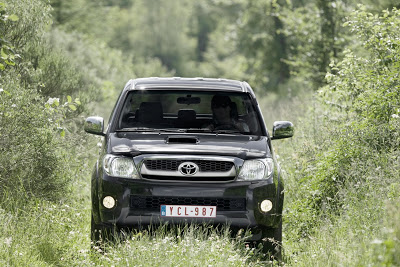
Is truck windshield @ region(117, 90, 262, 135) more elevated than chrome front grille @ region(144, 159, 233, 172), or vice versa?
truck windshield @ region(117, 90, 262, 135)

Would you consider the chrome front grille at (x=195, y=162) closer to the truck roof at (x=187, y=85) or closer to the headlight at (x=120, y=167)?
the headlight at (x=120, y=167)

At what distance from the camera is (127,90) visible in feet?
26.5

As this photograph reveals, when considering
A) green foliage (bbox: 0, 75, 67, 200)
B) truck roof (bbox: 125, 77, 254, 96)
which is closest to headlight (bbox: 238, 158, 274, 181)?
truck roof (bbox: 125, 77, 254, 96)

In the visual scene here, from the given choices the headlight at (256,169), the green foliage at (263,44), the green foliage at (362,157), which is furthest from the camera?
the green foliage at (263,44)

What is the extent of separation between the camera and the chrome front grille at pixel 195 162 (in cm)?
672

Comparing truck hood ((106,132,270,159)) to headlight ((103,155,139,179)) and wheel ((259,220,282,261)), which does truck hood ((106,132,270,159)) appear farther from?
wheel ((259,220,282,261))

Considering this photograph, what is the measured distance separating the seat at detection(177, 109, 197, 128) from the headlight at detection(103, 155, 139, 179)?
62.7 inches

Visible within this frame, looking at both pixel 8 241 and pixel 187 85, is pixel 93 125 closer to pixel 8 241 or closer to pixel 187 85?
pixel 187 85

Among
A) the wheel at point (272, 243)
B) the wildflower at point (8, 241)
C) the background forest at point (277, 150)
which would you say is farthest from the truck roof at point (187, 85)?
the wildflower at point (8, 241)

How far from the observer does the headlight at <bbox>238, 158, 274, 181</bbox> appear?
6773 mm

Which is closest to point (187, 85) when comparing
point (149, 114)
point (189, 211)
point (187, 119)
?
point (187, 119)

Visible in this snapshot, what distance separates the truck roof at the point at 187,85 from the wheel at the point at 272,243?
74.3 inches

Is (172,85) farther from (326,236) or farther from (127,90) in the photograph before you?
(326,236)

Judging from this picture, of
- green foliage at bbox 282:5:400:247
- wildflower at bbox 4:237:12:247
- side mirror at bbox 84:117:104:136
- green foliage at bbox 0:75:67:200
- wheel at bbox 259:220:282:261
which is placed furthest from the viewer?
green foliage at bbox 0:75:67:200
